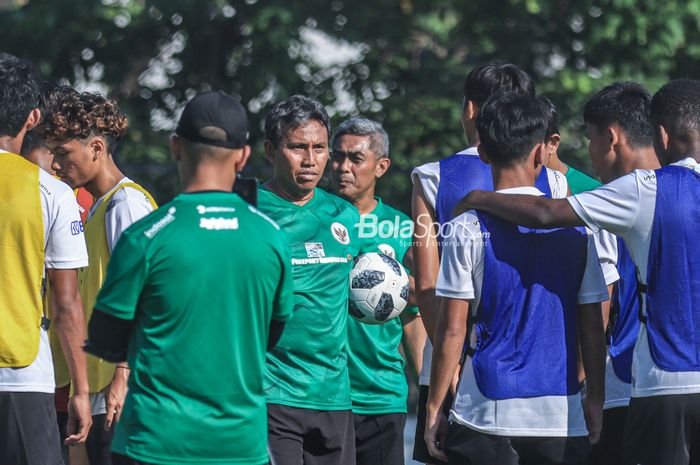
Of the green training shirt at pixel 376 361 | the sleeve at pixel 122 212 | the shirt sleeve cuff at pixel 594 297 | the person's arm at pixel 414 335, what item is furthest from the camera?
the person's arm at pixel 414 335

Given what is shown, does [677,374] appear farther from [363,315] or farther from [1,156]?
[1,156]

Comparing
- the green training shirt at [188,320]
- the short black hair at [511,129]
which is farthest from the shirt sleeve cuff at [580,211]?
the green training shirt at [188,320]

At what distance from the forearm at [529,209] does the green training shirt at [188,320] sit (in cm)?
114

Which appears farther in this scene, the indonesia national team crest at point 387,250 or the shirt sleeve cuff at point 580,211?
the indonesia national team crest at point 387,250

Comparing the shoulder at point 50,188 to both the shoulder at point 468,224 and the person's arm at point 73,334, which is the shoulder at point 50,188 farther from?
the shoulder at point 468,224

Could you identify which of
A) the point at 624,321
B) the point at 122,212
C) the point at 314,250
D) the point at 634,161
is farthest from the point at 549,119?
the point at 122,212

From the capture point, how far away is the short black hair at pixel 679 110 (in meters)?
5.19

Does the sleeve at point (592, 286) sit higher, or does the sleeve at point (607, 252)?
the sleeve at point (607, 252)

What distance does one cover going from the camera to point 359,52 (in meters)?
16.5

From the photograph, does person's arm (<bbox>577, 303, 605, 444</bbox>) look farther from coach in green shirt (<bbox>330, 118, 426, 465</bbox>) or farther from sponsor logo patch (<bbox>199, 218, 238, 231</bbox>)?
coach in green shirt (<bbox>330, 118, 426, 465</bbox>)

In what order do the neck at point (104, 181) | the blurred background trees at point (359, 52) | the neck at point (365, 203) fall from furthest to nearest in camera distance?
the blurred background trees at point (359, 52)
the neck at point (365, 203)
the neck at point (104, 181)

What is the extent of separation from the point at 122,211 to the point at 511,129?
200cm

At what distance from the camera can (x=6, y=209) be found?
507 centimetres

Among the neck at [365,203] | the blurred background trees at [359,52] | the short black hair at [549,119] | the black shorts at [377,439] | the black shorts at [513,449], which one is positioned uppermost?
the blurred background trees at [359,52]
